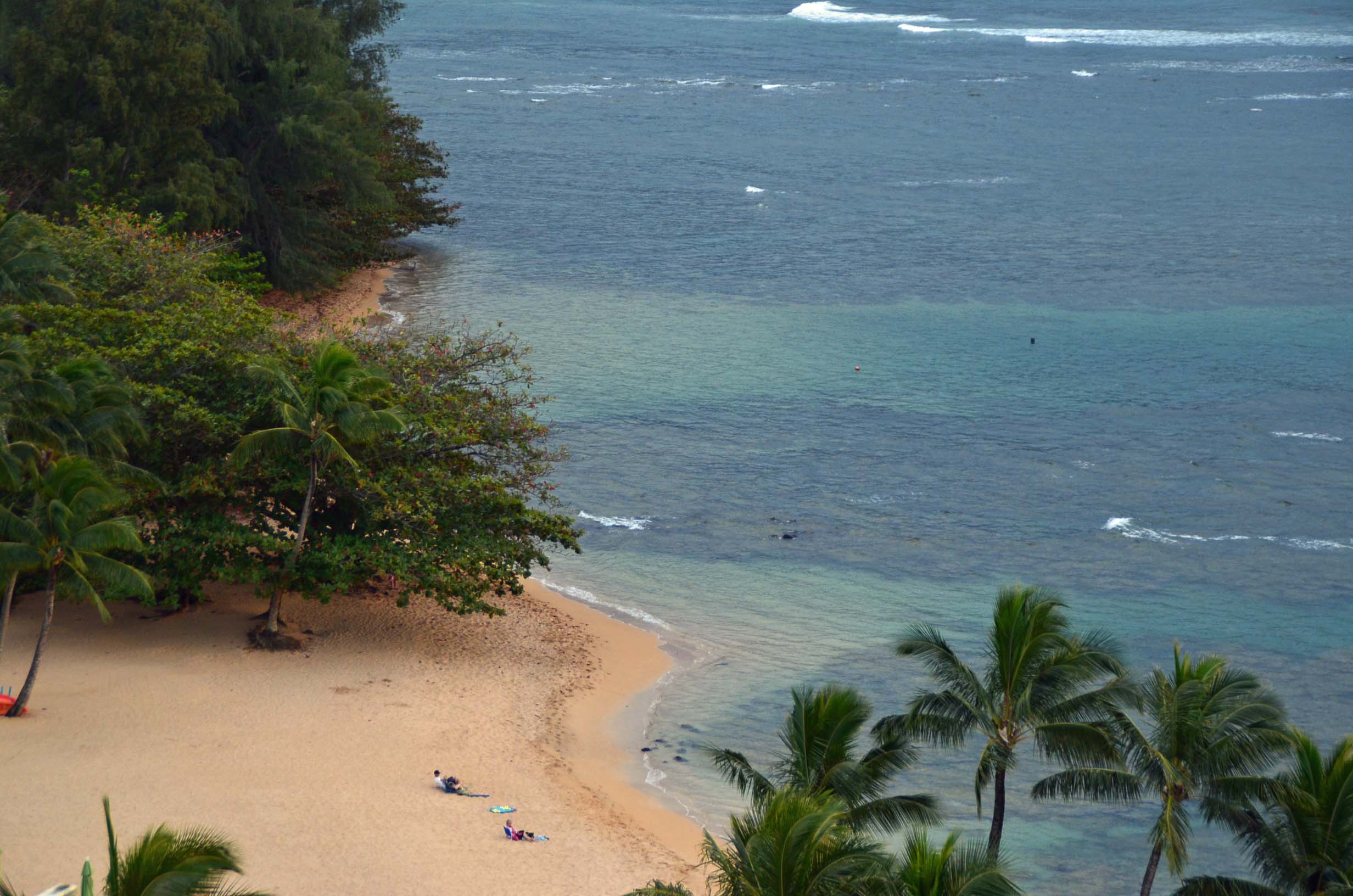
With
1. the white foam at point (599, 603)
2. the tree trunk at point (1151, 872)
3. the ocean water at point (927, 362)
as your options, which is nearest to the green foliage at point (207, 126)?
the ocean water at point (927, 362)

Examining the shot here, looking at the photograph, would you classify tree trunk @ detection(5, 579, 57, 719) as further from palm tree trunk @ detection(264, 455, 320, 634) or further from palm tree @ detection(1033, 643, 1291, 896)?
palm tree @ detection(1033, 643, 1291, 896)

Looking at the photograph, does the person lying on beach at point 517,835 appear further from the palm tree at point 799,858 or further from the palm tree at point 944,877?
the palm tree at point 944,877

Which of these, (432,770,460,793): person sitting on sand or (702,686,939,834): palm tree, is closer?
(702,686,939,834): palm tree

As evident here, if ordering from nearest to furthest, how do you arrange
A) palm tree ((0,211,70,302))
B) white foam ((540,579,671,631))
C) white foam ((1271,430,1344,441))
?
palm tree ((0,211,70,302))
white foam ((540,579,671,631))
white foam ((1271,430,1344,441))

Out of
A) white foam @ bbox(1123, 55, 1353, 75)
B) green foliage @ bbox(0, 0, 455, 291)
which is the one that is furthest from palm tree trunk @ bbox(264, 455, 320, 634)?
white foam @ bbox(1123, 55, 1353, 75)

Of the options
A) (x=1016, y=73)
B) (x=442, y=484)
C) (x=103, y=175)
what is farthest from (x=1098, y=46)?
(x=442, y=484)

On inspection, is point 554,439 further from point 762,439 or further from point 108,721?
point 108,721

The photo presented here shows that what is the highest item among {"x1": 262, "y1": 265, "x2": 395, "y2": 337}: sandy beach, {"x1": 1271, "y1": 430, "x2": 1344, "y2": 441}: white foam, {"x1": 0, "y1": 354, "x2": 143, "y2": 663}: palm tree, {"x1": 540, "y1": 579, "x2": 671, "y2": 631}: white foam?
{"x1": 0, "y1": 354, "x2": 143, "y2": 663}: palm tree
